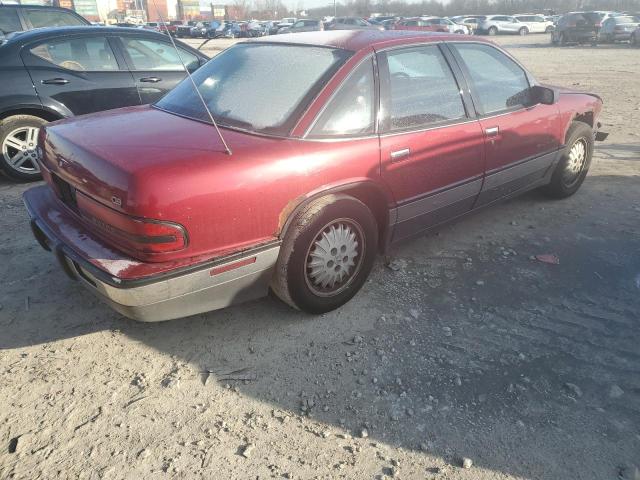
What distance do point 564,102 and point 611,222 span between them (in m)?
1.20

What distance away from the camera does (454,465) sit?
7.21 ft

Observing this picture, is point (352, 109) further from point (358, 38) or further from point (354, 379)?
point (354, 379)

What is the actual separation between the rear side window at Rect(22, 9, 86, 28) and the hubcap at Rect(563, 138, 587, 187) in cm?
777

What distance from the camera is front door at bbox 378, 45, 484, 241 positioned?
324 cm

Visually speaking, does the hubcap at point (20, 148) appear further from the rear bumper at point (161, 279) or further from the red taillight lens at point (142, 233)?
the red taillight lens at point (142, 233)

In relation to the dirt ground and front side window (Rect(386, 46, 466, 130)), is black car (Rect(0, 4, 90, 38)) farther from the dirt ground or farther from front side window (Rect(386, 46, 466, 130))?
front side window (Rect(386, 46, 466, 130))

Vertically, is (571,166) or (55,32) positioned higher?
(55,32)

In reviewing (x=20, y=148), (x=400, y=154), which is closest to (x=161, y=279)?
(x=400, y=154)

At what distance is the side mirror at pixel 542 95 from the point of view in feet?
13.7

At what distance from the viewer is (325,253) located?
3.08m

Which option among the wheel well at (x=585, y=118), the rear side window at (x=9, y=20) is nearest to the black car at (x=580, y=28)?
the wheel well at (x=585, y=118)

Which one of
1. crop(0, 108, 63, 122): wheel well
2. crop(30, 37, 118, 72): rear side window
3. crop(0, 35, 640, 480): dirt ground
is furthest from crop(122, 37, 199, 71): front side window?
crop(0, 35, 640, 480): dirt ground

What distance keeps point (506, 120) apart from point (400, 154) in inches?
51.0

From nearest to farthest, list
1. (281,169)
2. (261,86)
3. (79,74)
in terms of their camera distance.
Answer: (281,169)
(261,86)
(79,74)
